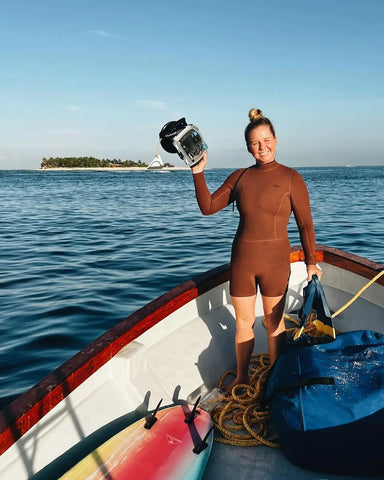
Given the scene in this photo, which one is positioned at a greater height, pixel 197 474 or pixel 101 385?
pixel 101 385

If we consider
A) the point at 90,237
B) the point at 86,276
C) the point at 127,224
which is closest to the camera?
the point at 86,276

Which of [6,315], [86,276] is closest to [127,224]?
[86,276]

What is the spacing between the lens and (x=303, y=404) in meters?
2.29

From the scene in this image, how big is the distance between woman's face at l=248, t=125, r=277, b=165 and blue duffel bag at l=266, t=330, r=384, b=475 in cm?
133

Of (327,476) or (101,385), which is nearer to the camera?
(327,476)

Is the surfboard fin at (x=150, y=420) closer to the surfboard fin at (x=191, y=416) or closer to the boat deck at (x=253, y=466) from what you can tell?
the surfboard fin at (x=191, y=416)

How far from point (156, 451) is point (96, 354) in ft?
2.18

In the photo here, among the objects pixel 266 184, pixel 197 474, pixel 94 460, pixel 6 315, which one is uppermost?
pixel 266 184

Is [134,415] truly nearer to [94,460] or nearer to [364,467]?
[94,460]

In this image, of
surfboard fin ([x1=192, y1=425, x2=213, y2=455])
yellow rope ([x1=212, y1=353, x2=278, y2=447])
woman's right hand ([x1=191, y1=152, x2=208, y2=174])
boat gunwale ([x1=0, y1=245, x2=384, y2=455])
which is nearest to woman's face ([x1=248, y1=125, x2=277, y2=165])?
woman's right hand ([x1=191, y1=152, x2=208, y2=174])

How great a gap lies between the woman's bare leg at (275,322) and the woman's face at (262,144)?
997mm

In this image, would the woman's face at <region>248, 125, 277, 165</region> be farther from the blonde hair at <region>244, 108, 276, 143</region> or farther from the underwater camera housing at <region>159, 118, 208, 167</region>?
the underwater camera housing at <region>159, 118, 208, 167</region>

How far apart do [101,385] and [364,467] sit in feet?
5.24

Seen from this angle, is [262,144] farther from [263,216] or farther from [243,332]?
[243,332]
